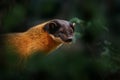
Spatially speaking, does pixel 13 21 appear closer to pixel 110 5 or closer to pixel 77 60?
pixel 77 60

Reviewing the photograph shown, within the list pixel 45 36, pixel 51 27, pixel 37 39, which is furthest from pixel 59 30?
pixel 37 39

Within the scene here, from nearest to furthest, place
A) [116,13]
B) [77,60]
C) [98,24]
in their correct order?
1. [77,60]
2. [98,24]
3. [116,13]

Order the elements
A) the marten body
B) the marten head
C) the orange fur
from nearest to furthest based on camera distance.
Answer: the marten head → the marten body → the orange fur

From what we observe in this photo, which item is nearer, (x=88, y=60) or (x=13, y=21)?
(x=88, y=60)

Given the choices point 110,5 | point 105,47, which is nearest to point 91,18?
point 110,5

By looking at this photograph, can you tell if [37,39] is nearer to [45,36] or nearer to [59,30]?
[45,36]

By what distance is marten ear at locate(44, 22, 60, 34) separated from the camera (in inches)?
203

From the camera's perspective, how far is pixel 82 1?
133cm

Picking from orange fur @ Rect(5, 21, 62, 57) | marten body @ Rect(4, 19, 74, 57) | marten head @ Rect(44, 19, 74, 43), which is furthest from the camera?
orange fur @ Rect(5, 21, 62, 57)

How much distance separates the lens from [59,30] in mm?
5145

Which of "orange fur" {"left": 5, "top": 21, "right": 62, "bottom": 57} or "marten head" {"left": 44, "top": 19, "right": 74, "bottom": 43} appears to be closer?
"marten head" {"left": 44, "top": 19, "right": 74, "bottom": 43}

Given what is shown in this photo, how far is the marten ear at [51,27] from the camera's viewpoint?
203 inches

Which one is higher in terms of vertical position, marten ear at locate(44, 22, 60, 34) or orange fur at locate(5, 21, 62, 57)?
marten ear at locate(44, 22, 60, 34)

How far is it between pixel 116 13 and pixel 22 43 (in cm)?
363
